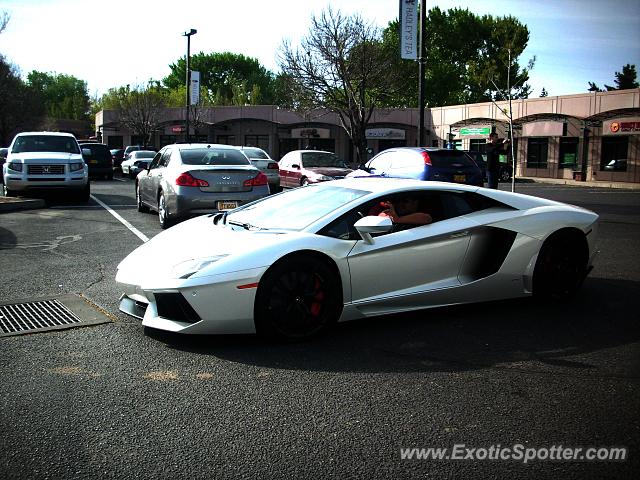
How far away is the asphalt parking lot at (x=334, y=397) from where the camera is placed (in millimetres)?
3029

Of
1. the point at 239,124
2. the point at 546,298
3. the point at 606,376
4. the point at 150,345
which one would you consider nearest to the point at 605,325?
the point at 546,298

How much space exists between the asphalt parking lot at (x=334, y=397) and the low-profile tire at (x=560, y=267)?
0.16 meters

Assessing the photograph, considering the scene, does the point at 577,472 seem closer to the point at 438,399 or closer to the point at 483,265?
the point at 438,399

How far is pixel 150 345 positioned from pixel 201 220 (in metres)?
1.69

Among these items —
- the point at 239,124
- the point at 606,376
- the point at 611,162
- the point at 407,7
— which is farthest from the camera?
the point at 239,124

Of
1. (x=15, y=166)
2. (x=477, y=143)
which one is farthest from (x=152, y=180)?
(x=477, y=143)

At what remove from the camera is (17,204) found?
14945mm

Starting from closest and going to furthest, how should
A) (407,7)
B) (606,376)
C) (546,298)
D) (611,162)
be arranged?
1. (606,376)
2. (546,298)
3. (407,7)
4. (611,162)

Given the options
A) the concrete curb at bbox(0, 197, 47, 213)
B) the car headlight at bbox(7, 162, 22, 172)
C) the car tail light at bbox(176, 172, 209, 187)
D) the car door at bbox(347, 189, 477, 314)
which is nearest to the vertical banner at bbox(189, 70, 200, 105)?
the car headlight at bbox(7, 162, 22, 172)

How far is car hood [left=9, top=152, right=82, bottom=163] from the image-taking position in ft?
54.5

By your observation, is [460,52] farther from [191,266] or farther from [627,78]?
[191,266]

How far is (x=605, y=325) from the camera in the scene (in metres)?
5.45

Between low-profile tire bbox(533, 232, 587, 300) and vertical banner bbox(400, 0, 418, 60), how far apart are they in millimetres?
16740

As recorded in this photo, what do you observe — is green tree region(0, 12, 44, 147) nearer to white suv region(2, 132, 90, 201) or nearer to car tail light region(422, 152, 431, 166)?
white suv region(2, 132, 90, 201)
